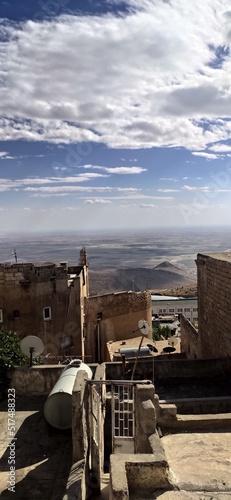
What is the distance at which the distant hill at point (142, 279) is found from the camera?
119 metres

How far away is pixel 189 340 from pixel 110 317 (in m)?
8.14

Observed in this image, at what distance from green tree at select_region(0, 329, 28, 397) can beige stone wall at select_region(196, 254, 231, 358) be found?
21.5 feet

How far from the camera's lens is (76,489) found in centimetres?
616

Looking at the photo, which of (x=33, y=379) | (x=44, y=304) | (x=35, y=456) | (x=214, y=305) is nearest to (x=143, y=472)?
(x=35, y=456)

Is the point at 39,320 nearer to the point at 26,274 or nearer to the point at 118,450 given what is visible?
the point at 26,274

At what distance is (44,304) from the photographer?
63.4 feet

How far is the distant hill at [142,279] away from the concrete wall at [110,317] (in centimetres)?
8249

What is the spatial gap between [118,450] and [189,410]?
7.50 feet

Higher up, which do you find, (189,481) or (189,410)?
(189,481)

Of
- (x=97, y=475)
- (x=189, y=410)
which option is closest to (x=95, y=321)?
(x=189, y=410)

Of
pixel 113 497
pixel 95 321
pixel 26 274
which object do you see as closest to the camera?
pixel 113 497

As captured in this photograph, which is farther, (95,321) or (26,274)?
(95,321)

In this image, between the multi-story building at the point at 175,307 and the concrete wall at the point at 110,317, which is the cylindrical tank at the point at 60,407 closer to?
the concrete wall at the point at 110,317

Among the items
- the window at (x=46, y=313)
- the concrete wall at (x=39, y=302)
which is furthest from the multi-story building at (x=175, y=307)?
the window at (x=46, y=313)
